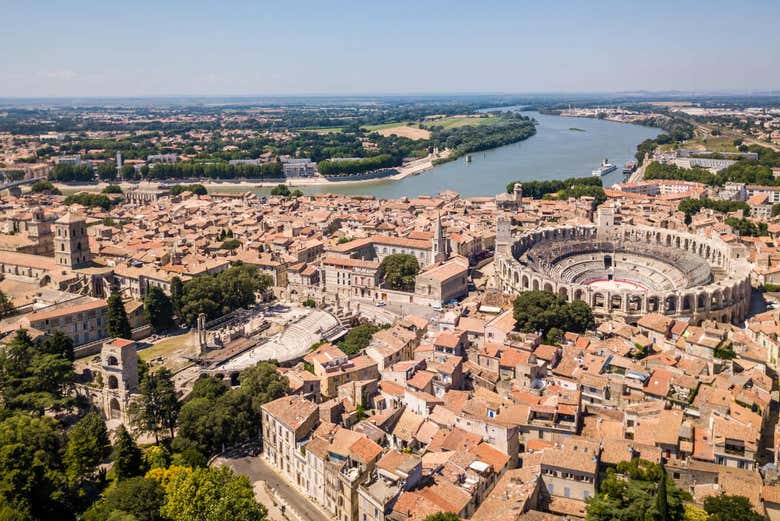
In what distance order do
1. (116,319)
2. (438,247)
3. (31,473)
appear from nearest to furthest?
(31,473), (116,319), (438,247)

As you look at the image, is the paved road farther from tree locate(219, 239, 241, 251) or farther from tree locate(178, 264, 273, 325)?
tree locate(219, 239, 241, 251)

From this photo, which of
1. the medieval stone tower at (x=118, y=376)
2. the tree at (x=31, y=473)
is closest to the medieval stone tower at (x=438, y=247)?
the medieval stone tower at (x=118, y=376)

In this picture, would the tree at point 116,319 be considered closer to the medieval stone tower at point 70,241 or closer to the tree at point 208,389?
the tree at point 208,389

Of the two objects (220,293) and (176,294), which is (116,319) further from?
(220,293)

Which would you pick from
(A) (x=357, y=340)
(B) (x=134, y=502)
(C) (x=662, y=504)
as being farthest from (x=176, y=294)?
(C) (x=662, y=504)

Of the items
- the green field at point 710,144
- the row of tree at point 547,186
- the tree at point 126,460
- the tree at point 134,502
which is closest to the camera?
the tree at point 134,502

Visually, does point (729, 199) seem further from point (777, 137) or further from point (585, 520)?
point (777, 137)
